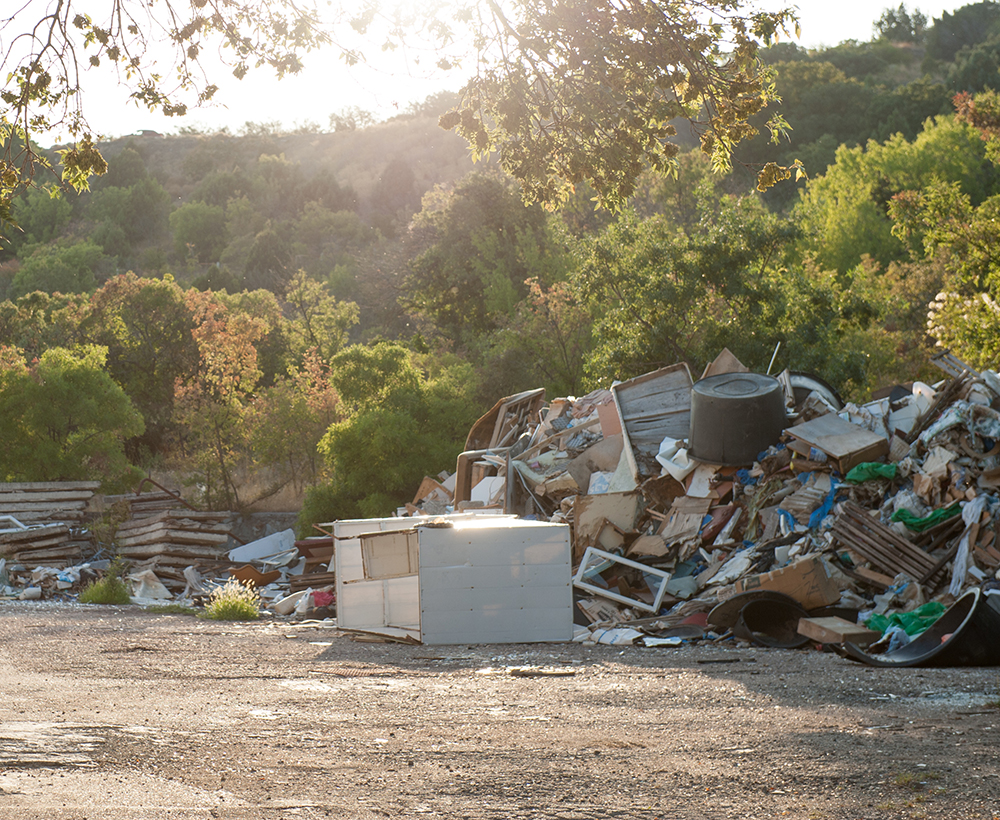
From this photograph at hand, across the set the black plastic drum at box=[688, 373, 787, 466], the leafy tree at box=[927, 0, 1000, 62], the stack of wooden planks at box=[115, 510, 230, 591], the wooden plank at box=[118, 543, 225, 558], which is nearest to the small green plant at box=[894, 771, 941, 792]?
the black plastic drum at box=[688, 373, 787, 466]

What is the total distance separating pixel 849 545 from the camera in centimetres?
1190

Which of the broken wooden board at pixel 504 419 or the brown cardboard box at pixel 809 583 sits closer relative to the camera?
the brown cardboard box at pixel 809 583

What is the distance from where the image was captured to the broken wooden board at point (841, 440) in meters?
13.0

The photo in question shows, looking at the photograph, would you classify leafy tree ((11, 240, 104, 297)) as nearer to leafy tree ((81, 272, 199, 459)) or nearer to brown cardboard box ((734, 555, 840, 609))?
leafy tree ((81, 272, 199, 459))

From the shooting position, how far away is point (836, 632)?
398 inches

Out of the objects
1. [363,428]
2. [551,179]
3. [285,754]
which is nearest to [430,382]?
[363,428]

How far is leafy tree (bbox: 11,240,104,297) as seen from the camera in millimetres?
50656

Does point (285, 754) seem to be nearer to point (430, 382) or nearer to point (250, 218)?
point (430, 382)

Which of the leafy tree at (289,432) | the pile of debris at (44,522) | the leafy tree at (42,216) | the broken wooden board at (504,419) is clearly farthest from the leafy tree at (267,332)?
the leafy tree at (42,216)

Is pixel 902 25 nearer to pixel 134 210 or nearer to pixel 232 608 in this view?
pixel 134 210

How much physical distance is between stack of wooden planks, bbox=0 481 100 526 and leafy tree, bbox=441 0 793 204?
735 inches

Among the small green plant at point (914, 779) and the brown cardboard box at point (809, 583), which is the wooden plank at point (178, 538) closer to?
the brown cardboard box at point (809, 583)

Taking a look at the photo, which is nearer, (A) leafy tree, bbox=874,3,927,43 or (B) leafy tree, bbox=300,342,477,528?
(B) leafy tree, bbox=300,342,477,528

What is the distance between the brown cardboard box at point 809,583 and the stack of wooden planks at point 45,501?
17.1 meters
